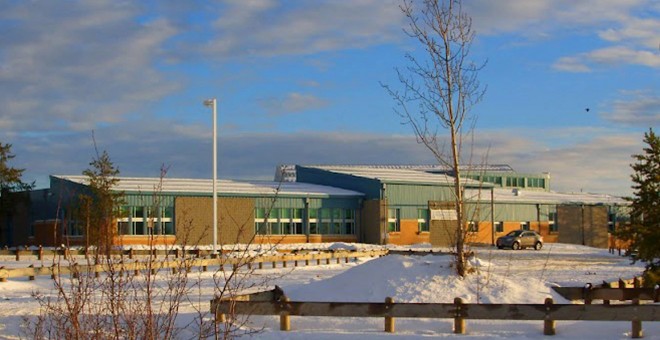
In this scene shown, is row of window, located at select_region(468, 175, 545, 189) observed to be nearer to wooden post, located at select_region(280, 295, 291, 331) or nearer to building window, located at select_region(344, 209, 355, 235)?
building window, located at select_region(344, 209, 355, 235)

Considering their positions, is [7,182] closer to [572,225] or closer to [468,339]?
[572,225]

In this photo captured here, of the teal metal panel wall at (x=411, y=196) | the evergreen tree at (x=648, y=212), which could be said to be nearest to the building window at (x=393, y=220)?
the teal metal panel wall at (x=411, y=196)

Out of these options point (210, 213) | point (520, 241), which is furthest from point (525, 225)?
point (210, 213)

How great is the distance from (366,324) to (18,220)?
6036cm

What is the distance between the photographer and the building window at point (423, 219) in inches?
2849

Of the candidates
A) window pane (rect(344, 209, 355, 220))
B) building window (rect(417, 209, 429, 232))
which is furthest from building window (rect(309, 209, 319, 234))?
building window (rect(417, 209, 429, 232))

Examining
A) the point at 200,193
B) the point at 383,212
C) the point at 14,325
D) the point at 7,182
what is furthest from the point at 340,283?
the point at 7,182

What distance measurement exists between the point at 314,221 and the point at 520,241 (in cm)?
1583

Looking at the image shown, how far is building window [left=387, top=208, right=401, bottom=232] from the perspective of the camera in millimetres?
70525

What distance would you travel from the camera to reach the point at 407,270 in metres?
19.2

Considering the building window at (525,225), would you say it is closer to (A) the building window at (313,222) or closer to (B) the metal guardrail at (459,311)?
(A) the building window at (313,222)

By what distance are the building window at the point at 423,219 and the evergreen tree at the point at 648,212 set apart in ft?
140

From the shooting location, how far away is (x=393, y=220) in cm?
7075

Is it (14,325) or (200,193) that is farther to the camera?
(200,193)
